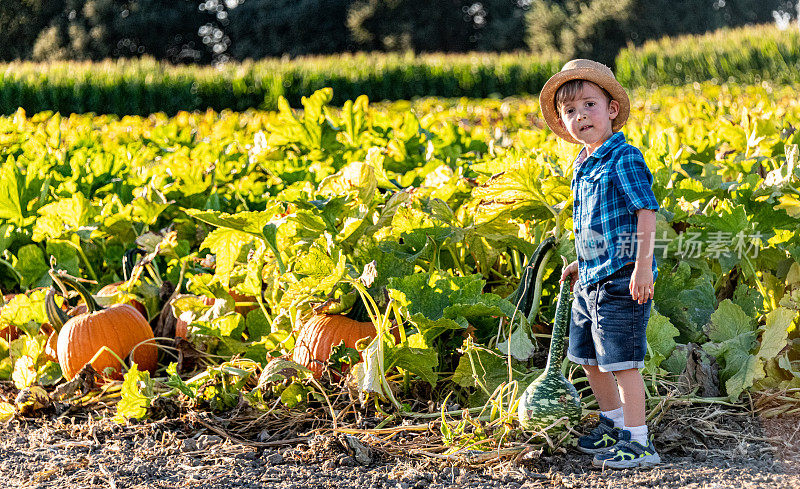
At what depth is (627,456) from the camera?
5.63 ft

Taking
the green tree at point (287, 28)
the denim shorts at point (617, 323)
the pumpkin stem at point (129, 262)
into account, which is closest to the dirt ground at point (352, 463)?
the denim shorts at point (617, 323)

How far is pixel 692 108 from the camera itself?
198 inches

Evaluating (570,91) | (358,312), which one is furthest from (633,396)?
(358,312)

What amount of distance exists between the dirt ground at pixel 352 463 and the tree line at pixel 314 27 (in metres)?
35.4

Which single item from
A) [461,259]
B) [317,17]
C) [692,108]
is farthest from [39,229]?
[317,17]

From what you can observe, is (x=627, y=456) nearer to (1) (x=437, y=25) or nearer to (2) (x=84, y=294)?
(2) (x=84, y=294)

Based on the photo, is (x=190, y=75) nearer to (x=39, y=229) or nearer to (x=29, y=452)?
(x=39, y=229)

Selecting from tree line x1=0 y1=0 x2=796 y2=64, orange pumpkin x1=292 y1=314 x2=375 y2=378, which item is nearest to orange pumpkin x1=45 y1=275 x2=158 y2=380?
orange pumpkin x1=292 y1=314 x2=375 y2=378

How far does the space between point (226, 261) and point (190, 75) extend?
497 inches

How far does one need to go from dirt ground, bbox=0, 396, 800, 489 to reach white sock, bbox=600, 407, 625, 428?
4.4 inches

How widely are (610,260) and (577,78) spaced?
423mm

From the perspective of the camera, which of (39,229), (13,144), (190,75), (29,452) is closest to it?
(29,452)

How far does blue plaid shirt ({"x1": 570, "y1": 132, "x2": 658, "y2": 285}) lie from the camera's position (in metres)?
1.70

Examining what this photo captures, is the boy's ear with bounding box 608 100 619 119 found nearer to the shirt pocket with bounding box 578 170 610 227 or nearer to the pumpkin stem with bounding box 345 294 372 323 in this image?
the shirt pocket with bounding box 578 170 610 227
